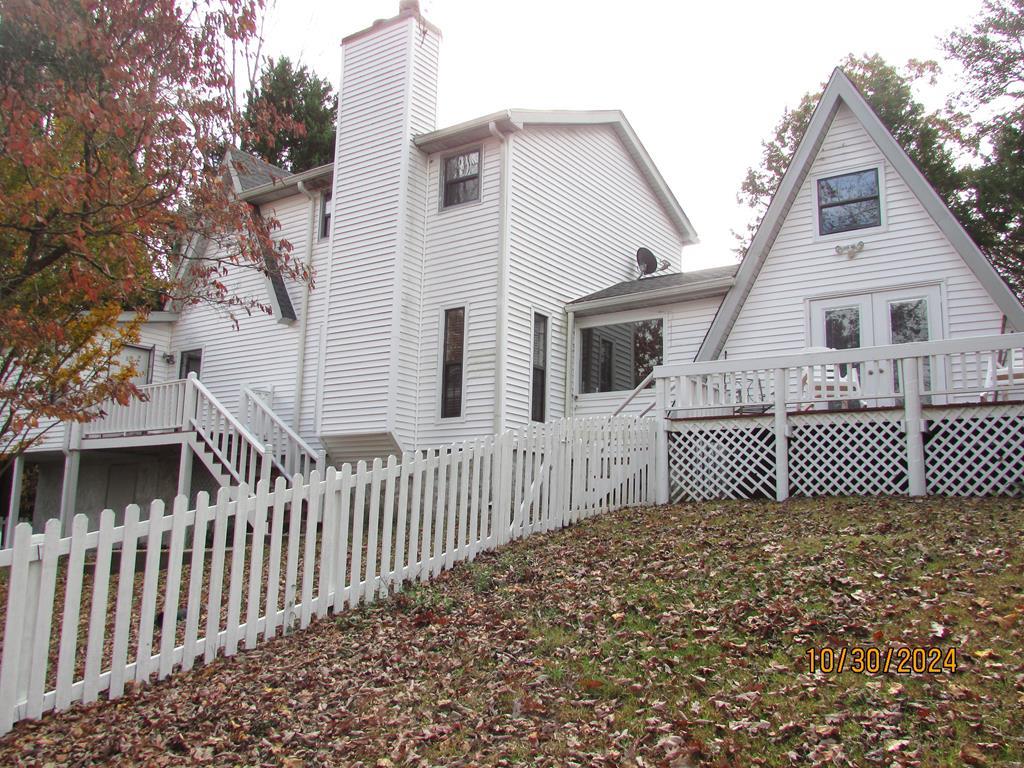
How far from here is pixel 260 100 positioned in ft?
27.4

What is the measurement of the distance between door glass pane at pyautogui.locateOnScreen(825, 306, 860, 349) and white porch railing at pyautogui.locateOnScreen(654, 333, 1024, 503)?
0.86m

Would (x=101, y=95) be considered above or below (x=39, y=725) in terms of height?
above

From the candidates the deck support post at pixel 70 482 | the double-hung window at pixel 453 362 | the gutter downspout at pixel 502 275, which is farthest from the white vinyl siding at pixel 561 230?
the deck support post at pixel 70 482

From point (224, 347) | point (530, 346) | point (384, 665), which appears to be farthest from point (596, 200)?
point (384, 665)

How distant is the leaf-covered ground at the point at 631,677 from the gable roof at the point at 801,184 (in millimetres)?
6446

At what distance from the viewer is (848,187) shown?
14.3 meters

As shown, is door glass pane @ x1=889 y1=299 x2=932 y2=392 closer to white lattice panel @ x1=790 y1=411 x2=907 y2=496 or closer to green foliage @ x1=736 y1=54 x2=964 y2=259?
white lattice panel @ x1=790 y1=411 x2=907 y2=496

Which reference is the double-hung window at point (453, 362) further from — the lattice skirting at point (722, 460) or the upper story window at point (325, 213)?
the lattice skirting at point (722, 460)

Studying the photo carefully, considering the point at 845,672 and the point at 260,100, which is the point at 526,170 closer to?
the point at 260,100

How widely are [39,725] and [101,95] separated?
15.4 feet

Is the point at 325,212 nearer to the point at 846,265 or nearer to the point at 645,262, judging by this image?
the point at 645,262

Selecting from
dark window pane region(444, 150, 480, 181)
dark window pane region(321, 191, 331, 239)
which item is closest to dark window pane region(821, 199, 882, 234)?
dark window pane region(444, 150, 480, 181)

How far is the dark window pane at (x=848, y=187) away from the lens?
14.0m

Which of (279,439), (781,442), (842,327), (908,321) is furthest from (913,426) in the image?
(279,439)
